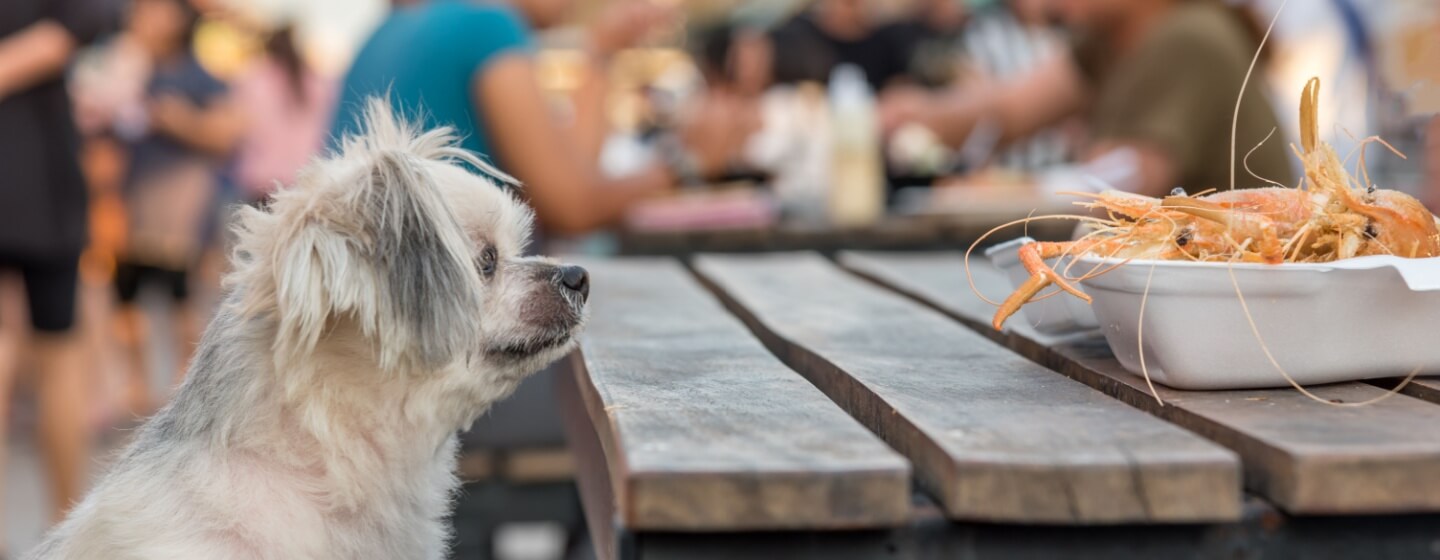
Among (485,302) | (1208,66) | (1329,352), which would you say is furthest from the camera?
(1208,66)

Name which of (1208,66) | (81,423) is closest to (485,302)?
(1208,66)

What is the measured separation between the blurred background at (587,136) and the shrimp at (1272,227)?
12 centimetres

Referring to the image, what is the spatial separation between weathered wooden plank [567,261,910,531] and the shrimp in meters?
0.30

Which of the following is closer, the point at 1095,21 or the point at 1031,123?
the point at 1095,21

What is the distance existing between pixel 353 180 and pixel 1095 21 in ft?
11.3

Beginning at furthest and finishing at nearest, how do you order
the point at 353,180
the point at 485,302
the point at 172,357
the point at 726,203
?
the point at 172,357, the point at 726,203, the point at 485,302, the point at 353,180

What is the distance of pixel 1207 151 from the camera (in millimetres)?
3869

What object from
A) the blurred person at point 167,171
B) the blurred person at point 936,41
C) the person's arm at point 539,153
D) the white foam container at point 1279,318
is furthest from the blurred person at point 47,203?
the blurred person at point 936,41

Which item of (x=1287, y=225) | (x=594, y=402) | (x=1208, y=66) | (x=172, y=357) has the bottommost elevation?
(x=172, y=357)

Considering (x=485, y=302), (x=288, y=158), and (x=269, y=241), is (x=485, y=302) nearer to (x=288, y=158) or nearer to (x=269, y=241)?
(x=269, y=241)

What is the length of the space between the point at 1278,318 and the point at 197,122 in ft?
19.7

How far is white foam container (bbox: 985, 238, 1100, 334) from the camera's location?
1.69 metres

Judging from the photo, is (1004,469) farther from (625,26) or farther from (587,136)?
(625,26)

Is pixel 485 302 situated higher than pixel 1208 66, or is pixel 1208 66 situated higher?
pixel 1208 66
